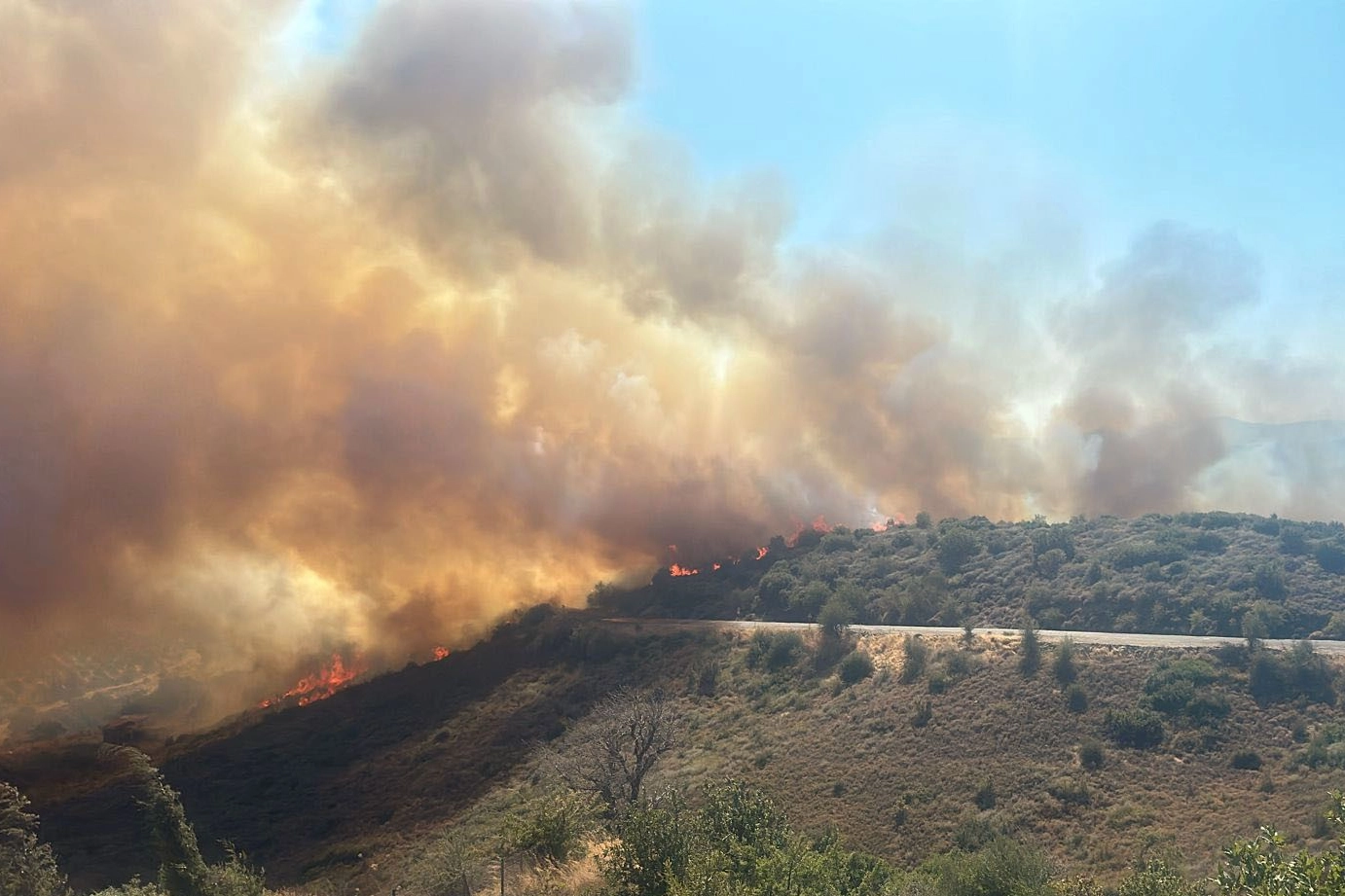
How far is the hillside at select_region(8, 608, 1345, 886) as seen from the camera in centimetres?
4278

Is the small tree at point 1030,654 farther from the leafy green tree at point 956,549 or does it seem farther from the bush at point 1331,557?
the bush at point 1331,557

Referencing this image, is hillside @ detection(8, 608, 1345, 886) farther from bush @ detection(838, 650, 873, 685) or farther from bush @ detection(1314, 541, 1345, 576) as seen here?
bush @ detection(1314, 541, 1345, 576)

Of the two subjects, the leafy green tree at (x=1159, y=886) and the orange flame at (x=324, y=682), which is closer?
the leafy green tree at (x=1159, y=886)

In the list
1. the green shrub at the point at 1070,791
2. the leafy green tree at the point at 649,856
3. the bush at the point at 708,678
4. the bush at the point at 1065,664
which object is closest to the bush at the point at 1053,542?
the bush at the point at 1065,664

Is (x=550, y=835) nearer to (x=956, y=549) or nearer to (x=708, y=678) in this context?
(x=708, y=678)

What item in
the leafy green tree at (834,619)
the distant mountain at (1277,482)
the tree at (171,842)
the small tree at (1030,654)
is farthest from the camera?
the distant mountain at (1277,482)

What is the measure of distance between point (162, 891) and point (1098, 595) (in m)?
66.4

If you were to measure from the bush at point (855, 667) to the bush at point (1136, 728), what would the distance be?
16.7m

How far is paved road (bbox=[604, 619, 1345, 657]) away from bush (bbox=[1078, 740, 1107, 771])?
44.8ft

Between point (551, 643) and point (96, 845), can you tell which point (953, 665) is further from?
point (96, 845)

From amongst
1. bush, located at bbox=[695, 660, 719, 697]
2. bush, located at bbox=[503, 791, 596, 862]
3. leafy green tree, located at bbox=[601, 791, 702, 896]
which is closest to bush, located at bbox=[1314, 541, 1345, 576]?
bush, located at bbox=[695, 660, 719, 697]

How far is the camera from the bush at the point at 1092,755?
155ft

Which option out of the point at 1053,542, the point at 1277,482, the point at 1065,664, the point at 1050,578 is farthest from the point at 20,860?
the point at 1277,482

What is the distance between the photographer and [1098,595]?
230ft
